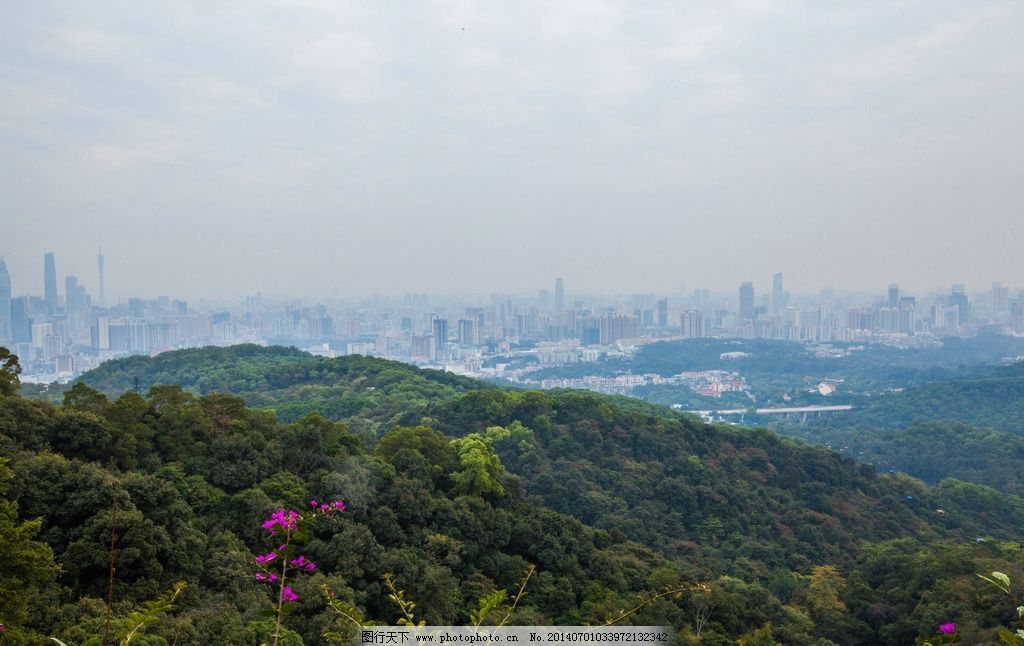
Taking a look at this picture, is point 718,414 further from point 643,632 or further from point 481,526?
point 643,632

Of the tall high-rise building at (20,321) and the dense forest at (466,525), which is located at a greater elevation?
the tall high-rise building at (20,321)

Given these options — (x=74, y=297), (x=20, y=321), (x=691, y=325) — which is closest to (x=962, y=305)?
(x=691, y=325)

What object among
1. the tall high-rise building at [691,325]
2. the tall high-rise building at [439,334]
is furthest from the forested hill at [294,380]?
the tall high-rise building at [691,325]

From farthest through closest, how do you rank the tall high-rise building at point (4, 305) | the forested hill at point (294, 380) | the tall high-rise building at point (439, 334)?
1. the tall high-rise building at point (439, 334)
2. the forested hill at point (294, 380)
3. the tall high-rise building at point (4, 305)

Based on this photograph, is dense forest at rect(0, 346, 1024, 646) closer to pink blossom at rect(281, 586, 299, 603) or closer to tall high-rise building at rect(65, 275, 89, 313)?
pink blossom at rect(281, 586, 299, 603)

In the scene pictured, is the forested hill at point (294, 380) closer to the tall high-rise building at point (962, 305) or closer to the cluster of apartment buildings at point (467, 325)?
the cluster of apartment buildings at point (467, 325)

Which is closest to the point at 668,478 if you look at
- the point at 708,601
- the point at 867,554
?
the point at 867,554

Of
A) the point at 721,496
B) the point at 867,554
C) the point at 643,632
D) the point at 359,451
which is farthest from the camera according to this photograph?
the point at 721,496

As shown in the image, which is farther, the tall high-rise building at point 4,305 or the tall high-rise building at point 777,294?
the tall high-rise building at point 777,294
